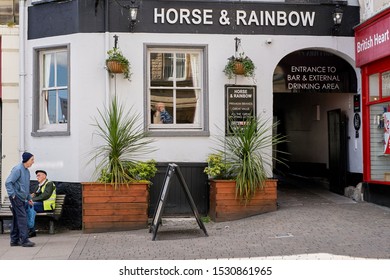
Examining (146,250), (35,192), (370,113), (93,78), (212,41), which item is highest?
(212,41)

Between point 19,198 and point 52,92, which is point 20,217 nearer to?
point 19,198

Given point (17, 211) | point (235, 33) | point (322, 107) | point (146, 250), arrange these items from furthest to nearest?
point (322, 107) < point (235, 33) < point (17, 211) < point (146, 250)

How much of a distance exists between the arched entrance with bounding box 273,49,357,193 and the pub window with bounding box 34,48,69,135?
4578 mm

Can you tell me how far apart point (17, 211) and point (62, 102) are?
3267mm

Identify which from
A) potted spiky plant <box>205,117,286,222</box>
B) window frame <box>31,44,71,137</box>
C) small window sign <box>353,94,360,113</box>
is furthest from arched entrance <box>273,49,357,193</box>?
window frame <box>31,44,71,137</box>

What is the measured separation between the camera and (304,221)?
1052 centimetres

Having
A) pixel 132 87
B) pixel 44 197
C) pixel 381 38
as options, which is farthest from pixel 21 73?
pixel 381 38

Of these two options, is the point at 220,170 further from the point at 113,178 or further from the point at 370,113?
the point at 370,113

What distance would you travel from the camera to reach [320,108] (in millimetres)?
15148

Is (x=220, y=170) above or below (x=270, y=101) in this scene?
below

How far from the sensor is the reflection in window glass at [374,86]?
A: 39.4 ft

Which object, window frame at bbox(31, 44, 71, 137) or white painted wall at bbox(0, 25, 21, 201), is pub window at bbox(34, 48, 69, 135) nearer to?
window frame at bbox(31, 44, 71, 137)

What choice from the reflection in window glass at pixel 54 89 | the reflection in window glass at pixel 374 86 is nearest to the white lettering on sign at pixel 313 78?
the reflection in window glass at pixel 374 86

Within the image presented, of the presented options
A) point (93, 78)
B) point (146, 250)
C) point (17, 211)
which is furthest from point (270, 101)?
point (17, 211)
